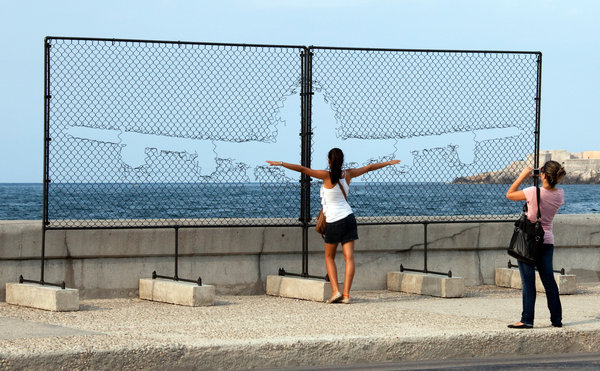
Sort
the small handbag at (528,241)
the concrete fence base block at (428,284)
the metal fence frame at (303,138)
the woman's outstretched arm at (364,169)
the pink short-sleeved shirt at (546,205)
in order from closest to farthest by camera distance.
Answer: the small handbag at (528,241) < the pink short-sleeved shirt at (546,205) < the metal fence frame at (303,138) < the woman's outstretched arm at (364,169) < the concrete fence base block at (428,284)

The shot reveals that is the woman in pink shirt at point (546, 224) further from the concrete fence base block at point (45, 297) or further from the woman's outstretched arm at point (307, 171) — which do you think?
the concrete fence base block at point (45, 297)

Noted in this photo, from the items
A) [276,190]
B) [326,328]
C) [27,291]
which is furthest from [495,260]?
[27,291]

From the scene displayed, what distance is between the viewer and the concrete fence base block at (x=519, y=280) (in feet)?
39.4

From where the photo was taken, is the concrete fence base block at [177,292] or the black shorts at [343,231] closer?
the concrete fence base block at [177,292]

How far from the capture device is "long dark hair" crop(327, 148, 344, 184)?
10.7 meters

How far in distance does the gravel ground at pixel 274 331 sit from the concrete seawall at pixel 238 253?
16.9 inches

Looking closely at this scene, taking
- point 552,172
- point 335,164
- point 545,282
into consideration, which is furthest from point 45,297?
point 552,172

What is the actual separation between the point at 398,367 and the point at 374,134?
4640 millimetres

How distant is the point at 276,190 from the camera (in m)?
11.8

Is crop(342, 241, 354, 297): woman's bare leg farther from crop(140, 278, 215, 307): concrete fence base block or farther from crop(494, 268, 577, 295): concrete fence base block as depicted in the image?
crop(494, 268, 577, 295): concrete fence base block

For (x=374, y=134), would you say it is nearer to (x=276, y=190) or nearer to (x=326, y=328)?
(x=276, y=190)

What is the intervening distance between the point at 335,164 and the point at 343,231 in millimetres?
757

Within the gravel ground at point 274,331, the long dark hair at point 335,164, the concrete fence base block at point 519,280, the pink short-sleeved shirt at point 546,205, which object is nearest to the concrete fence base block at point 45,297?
the gravel ground at point 274,331

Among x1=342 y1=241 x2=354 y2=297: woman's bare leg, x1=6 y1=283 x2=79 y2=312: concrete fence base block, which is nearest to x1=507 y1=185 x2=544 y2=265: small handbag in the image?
x1=342 y1=241 x2=354 y2=297: woman's bare leg
